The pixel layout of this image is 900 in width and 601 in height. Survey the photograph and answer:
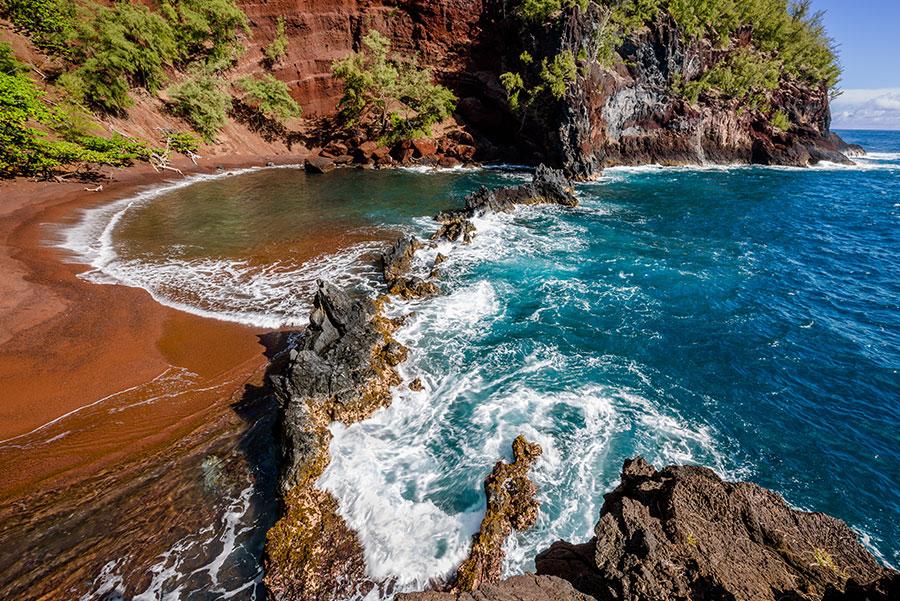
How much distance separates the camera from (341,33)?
2146 inches

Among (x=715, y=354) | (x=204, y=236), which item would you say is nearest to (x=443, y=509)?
(x=715, y=354)

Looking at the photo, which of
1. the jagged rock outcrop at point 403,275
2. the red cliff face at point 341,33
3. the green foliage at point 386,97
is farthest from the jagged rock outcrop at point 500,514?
the red cliff face at point 341,33

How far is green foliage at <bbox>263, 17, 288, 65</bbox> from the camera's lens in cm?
5119

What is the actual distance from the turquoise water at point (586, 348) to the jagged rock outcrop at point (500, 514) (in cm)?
31

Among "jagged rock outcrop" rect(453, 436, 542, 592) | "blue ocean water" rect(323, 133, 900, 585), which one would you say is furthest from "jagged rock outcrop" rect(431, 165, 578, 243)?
"jagged rock outcrop" rect(453, 436, 542, 592)

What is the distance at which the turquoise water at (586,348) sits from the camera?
29.0 ft

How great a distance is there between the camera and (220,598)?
22.3ft

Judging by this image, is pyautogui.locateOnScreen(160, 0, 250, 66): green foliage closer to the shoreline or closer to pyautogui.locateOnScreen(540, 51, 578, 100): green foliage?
the shoreline

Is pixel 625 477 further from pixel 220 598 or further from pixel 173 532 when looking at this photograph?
pixel 173 532

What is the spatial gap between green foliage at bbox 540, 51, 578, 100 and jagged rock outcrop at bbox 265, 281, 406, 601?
130 ft

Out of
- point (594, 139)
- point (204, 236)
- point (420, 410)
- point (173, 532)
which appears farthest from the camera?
point (594, 139)

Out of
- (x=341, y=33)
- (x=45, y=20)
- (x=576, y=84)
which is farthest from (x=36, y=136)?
(x=576, y=84)

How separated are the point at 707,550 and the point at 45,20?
57.2 meters

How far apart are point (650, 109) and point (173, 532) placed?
6162cm
